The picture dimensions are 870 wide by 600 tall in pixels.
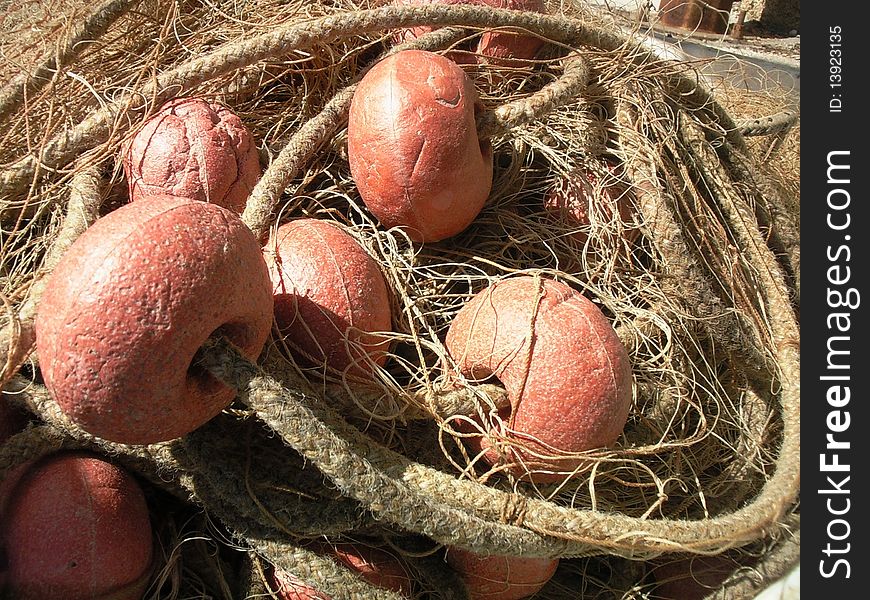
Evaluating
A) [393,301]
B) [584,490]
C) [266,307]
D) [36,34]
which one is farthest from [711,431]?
[36,34]

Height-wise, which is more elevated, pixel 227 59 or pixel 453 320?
pixel 227 59

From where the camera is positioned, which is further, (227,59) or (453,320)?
(227,59)

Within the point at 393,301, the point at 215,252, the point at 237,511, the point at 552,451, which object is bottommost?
the point at 237,511

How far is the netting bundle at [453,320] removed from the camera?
1505mm

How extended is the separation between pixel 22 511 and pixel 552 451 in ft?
3.76

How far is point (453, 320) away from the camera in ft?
5.98

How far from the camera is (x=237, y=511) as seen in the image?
62.9 inches

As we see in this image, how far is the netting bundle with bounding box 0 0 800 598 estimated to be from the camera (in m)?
1.50

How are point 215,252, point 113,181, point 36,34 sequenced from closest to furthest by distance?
1. point 215,252
2. point 113,181
3. point 36,34

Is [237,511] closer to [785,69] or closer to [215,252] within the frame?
[215,252]

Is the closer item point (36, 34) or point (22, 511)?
point (22, 511)
